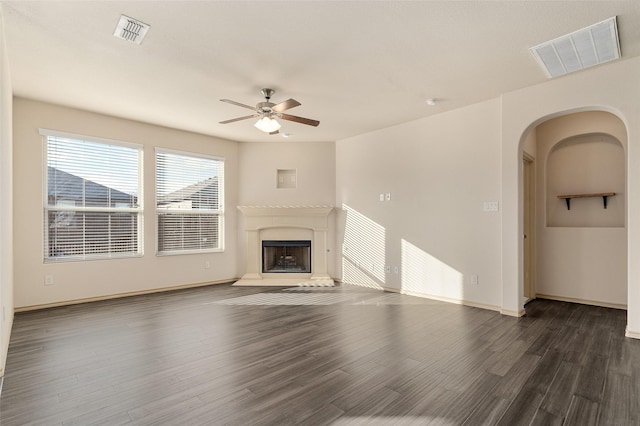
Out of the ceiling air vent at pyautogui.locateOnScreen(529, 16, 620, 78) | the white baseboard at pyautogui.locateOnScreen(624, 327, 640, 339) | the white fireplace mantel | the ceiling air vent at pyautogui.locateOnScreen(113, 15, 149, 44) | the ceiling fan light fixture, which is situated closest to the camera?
the ceiling air vent at pyautogui.locateOnScreen(113, 15, 149, 44)

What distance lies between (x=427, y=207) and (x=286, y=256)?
120 inches

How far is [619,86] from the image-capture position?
129 inches

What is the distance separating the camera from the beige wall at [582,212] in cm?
437

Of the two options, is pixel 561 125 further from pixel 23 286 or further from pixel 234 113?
pixel 23 286

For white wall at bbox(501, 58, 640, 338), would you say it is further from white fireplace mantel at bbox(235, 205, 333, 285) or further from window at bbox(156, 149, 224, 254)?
window at bbox(156, 149, 224, 254)

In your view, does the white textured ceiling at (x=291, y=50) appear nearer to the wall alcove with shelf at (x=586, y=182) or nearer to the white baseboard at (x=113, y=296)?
the wall alcove with shelf at (x=586, y=182)

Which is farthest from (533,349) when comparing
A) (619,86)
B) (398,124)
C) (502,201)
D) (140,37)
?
(140,37)

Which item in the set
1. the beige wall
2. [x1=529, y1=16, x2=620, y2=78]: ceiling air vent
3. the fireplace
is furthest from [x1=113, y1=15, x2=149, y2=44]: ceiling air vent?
the beige wall

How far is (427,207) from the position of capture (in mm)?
5055

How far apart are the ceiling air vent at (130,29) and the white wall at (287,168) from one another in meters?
3.85

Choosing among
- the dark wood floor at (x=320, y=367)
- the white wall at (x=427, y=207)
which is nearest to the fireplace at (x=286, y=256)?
the white wall at (x=427, y=207)

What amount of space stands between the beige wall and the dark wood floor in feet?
1.98

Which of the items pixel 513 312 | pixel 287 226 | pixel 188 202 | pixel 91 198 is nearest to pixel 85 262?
pixel 91 198

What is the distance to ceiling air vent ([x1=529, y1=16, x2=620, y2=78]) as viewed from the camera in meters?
2.70
